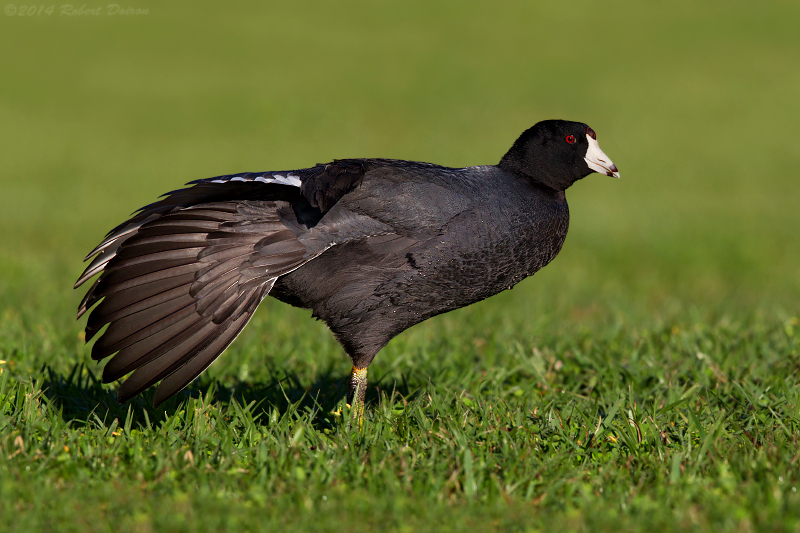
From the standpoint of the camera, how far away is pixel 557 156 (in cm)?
460

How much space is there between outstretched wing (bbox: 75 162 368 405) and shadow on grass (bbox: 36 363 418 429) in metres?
0.38

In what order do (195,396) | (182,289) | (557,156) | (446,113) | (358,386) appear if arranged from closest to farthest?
(182,289)
(358,386)
(557,156)
(195,396)
(446,113)

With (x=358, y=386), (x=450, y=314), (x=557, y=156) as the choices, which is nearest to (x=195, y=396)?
(x=358, y=386)

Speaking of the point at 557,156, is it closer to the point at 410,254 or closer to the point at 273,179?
the point at 410,254

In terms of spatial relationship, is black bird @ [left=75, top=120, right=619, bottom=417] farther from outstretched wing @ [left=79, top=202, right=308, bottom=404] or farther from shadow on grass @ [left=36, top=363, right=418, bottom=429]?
shadow on grass @ [left=36, top=363, right=418, bottom=429]

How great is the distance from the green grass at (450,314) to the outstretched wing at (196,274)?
36 cm

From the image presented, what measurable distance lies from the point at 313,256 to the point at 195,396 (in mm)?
1323

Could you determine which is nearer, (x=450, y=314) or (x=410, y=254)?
(x=410, y=254)

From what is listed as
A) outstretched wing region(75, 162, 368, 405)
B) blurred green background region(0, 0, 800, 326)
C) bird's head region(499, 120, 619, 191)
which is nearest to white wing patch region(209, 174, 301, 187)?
outstretched wing region(75, 162, 368, 405)

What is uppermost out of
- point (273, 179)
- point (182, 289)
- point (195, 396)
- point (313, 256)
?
point (273, 179)

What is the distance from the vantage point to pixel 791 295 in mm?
8852

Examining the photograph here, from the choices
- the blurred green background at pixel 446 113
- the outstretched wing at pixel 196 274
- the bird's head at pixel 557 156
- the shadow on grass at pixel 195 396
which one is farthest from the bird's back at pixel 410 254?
the blurred green background at pixel 446 113

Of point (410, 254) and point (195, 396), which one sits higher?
point (410, 254)

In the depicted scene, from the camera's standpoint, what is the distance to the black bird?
12.3 feet
